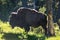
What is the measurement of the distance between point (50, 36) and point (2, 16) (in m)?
18.5

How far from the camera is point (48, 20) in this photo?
51.3 feet

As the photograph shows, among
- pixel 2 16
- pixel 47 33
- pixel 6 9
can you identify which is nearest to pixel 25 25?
pixel 47 33

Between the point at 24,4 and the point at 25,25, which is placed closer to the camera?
the point at 25,25

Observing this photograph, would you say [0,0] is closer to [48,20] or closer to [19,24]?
[19,24]

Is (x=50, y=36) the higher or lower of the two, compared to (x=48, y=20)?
lower

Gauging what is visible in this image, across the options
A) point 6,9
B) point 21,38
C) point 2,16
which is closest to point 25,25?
point 21,38

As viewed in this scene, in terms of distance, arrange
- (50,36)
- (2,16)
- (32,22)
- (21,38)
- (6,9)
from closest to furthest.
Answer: (21,38) → (50,36) → (32,22) → (2,16) → (6,9)

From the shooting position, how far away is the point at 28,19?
18016 millimetres

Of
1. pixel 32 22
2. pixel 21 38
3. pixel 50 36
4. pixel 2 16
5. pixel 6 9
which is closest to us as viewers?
pixel 21 38

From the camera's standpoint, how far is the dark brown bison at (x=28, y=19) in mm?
17178

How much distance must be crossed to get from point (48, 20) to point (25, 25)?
287 cm

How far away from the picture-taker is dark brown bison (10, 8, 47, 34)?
17.2 m

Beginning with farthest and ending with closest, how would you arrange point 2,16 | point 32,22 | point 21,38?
point 2,16 → point 32,22 → point 21,38

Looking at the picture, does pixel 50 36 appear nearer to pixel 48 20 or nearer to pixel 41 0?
pixel 48 20
